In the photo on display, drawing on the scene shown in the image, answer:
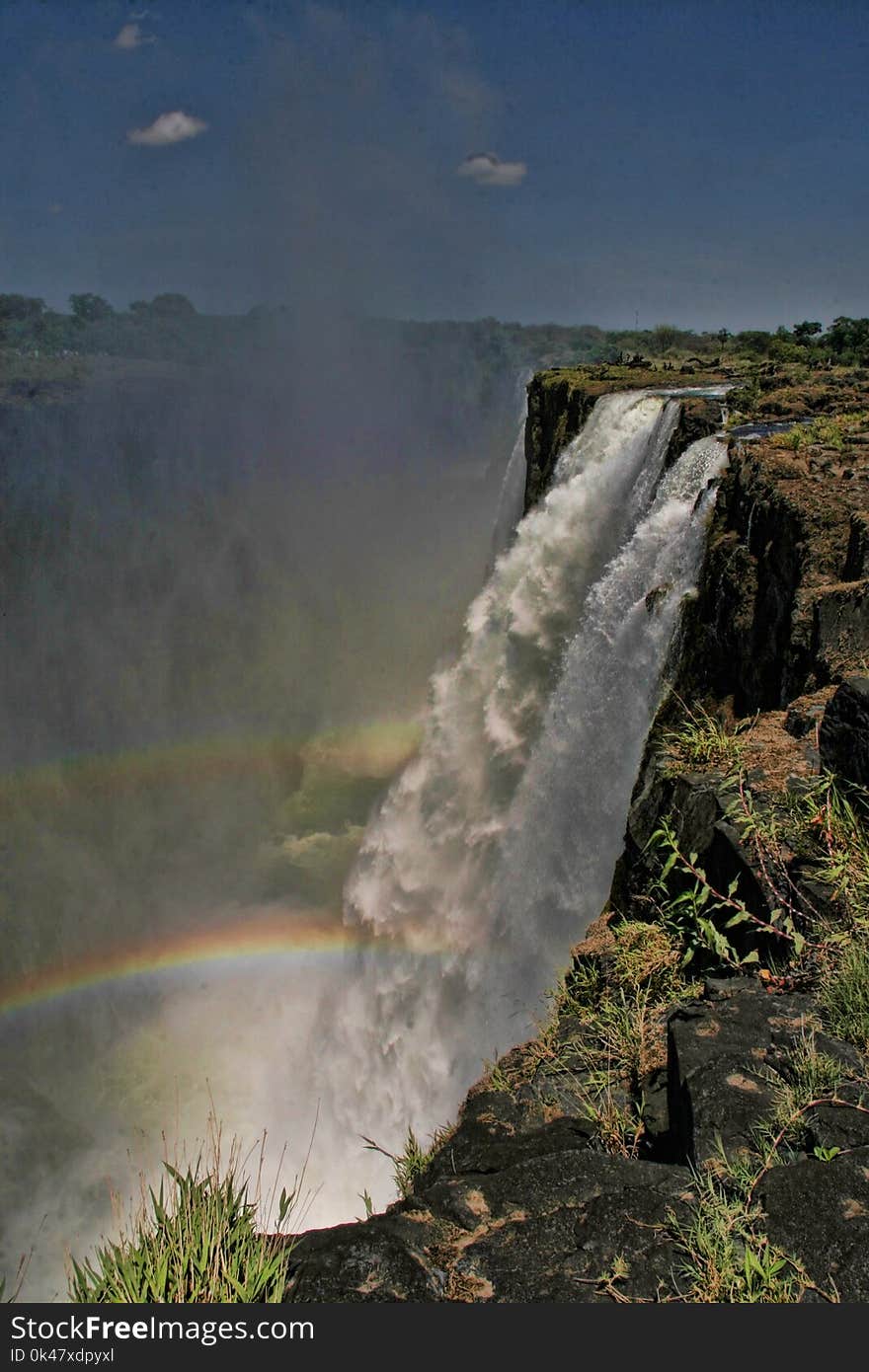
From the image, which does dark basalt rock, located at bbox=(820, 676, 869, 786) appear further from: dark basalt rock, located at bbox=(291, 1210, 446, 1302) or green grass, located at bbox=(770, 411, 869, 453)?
green grass, located at bbox=(770, 411, 869, 453)

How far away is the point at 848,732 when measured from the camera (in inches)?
147

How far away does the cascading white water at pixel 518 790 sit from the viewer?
764 centimetres

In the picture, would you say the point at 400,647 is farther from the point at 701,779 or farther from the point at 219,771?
the point at 701,779

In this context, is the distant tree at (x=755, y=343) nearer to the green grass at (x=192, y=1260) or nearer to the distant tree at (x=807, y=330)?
the distant tree at (x=807, y=330)

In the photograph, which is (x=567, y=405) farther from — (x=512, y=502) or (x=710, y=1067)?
(x=710, y=1067)

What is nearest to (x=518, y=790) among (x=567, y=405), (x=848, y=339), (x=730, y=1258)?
(x=730, y=1258)

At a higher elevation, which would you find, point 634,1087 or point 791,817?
point 791,817

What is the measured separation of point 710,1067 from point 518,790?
6.52 m

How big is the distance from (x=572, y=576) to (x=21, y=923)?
49.4 ft

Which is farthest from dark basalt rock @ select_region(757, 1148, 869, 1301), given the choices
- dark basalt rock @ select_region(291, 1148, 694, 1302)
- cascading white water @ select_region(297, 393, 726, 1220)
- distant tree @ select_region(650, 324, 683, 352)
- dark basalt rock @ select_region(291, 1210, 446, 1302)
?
distant tree @ select_region(650, 324, 683, 352)

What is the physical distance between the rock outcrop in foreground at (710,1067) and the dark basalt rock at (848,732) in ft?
0.03

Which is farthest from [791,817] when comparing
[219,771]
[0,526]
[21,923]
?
[0,526]

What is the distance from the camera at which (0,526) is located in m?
29.2

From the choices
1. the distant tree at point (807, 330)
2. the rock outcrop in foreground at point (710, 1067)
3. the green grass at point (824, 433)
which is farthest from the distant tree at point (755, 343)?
the rock outcrop in foreground at point (710, 1067)
